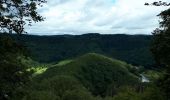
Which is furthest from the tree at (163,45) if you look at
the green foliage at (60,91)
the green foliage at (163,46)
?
the green foliage at (60,91)

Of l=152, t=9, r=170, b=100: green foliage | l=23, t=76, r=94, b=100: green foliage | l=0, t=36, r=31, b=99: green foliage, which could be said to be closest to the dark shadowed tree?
l=0, t=36, r=31, b=99: green foliage

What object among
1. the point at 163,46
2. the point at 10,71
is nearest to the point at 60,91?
the point at 163,46

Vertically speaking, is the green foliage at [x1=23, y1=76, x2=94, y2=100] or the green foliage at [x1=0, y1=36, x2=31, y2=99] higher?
the green foliage at [x1=0, y1=36, x2=31, y2=99]

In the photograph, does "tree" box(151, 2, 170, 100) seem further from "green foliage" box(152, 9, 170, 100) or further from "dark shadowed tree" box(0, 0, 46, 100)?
"dark shadowed tree" box(0, 0, 46, 100)

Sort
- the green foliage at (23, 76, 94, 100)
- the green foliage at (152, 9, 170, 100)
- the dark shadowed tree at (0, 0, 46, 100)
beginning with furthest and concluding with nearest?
the green foliage at (23, 76, 94, 100), the green foliage at (152, 9, 170, 100), the dark shadowed tree at (0, 0, 46, 100)

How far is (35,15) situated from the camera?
19.3 m

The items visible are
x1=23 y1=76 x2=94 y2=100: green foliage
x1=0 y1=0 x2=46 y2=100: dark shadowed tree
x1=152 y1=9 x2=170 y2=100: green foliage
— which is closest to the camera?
x1=0 y1=0 x2=46 y2=100: dark shadowed tree

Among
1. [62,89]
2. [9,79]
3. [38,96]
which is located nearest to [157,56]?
[9,79]

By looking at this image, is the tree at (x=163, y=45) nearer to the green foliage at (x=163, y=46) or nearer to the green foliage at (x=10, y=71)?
the green foliage at (x=163, y=46)

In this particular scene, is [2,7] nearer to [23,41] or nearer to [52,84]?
[23,41]

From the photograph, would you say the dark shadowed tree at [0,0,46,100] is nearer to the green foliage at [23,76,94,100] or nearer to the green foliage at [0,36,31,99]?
the green foliage at [0,36,31,99]

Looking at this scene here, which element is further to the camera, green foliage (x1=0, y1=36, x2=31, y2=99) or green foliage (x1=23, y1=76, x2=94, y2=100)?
green foliage (x1=23, y1=76, x2=94, y2=100)

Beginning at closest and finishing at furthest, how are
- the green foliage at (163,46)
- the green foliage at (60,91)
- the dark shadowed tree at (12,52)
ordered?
1. the dark shadowed tree at (12,52)
2. the green foliage at (163,46)
3. the green foliage at (60,91)

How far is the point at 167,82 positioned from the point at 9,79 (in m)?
16.4
